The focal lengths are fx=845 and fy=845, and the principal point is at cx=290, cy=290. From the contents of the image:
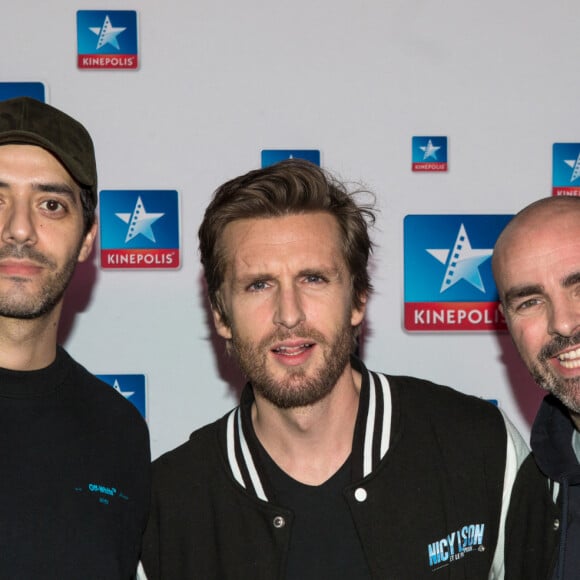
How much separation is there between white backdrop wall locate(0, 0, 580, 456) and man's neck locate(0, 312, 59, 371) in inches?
27.9

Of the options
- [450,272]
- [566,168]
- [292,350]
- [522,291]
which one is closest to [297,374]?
[292,350]

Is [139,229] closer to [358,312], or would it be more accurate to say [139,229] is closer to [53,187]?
[53,187]

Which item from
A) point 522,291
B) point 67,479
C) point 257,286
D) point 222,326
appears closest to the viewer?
point 67,479

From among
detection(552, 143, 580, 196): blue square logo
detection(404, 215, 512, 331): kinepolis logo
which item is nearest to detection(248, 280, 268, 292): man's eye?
detection(404, 215, 512, 331): kinepolis logo

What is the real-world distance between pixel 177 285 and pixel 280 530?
3.38ft

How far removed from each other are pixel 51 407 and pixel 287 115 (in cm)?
123

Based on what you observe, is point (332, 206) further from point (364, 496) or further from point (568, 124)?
point (568, 124)

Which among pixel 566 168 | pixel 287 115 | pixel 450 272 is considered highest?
pixel 287 115

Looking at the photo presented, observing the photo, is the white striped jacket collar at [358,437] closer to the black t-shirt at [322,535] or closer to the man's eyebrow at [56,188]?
the black t-shirt at [322,535]

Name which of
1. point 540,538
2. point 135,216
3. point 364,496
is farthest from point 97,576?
point 135,216

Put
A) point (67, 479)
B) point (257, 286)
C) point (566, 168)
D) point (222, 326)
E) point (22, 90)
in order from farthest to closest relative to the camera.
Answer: point (566, 168)
point (22, 90)
point (222, 326)
point (257, 286)
point (67, 479)

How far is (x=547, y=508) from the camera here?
1.95 metres

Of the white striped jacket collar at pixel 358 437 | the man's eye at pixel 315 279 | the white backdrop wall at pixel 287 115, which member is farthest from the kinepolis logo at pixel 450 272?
the man's eye at pixel 315 279

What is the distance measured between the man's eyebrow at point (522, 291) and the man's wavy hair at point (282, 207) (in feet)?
1.34
